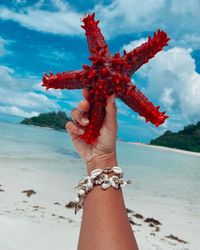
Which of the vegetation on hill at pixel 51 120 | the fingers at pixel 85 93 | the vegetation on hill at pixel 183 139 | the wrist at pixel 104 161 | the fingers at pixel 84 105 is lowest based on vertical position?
the wrist at pixel 104 161

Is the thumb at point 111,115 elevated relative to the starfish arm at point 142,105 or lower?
lower

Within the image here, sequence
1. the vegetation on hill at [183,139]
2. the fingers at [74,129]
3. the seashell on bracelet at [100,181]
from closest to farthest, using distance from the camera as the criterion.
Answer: the seashell on bracelet at [100,181] → the fingers at [74,129] → the vegetation on hill at [183,139]

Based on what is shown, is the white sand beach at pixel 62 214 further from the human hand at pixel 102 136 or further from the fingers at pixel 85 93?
the fingers at pixel 85 93

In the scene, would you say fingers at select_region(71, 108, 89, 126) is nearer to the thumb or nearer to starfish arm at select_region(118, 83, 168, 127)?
the thumb

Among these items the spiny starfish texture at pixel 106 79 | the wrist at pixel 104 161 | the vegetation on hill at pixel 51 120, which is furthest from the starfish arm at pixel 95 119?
the vegetation on hill at pixel 51 120

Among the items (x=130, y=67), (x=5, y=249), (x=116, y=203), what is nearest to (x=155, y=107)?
(x=130, y=67)

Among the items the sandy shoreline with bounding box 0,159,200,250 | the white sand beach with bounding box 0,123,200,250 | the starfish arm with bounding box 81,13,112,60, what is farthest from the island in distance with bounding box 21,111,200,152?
the starfish arm with bounding box 81,13,112,60

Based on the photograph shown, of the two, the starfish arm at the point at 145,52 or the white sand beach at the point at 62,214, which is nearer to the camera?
the starfish arm at the point at 145,52
